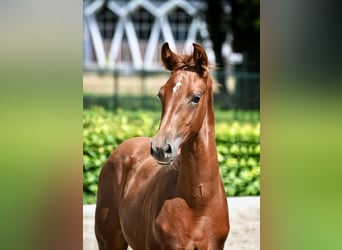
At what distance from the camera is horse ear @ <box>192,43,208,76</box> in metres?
1.90

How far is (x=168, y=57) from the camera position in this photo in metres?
1.96

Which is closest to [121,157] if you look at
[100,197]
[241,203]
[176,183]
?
[100,197]

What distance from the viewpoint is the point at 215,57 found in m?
8.77

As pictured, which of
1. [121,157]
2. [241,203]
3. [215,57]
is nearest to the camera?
[121,157]

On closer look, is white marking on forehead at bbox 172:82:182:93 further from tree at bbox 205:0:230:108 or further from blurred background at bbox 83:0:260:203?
tree at bbox 205:0:230:108

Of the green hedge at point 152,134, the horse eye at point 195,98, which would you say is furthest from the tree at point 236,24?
the horse eye at point 195,98

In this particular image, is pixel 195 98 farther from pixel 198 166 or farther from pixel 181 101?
pixel 198 166

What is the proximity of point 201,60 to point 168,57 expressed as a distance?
113 mm

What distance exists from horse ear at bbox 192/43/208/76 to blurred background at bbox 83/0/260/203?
7cm

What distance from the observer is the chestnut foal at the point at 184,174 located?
186 centimetres
